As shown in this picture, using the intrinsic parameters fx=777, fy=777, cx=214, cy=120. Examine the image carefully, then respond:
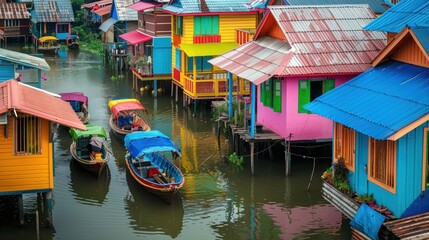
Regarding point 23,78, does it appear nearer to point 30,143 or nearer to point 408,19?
point 30,143

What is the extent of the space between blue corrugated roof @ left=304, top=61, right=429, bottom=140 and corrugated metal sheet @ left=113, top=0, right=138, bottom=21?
41.0 meters

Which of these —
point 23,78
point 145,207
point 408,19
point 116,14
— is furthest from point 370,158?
point 116,14

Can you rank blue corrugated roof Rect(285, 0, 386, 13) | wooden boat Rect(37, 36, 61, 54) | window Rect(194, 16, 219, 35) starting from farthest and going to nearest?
wooden boat Rect(37, 36, 61, 54) → window Rect(194, 16, 219, 35) → blue corrugated roof Rect(285, 0, 386, 13)

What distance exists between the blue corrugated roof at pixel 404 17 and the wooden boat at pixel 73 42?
182ft

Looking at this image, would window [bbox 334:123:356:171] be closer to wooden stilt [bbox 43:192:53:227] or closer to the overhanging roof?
wooden stilt [bbox 43:192:53:227]

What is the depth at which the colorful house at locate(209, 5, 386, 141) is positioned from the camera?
30344 millimetres

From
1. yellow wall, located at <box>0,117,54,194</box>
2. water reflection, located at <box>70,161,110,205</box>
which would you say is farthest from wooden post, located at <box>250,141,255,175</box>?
yellow wall, located at <box>0,117,54,194</box>

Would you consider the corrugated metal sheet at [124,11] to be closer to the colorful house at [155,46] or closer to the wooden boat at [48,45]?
the colorful house at [155,46]

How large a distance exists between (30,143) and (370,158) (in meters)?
10.4

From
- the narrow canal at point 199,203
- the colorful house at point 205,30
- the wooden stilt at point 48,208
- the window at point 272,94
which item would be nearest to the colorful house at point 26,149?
the wooden stilt at point 48,208

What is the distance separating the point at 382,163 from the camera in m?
21.0

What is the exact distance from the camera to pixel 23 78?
39625 millimetres

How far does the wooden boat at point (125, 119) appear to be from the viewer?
124 feet

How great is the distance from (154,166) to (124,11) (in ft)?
117
